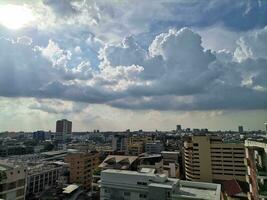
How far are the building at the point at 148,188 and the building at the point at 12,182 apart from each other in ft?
19.9

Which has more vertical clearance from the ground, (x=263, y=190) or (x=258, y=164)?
(x=258, y=164)

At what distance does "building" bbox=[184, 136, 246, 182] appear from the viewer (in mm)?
35844

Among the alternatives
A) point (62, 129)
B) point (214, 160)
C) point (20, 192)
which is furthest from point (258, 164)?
point (62, 129)

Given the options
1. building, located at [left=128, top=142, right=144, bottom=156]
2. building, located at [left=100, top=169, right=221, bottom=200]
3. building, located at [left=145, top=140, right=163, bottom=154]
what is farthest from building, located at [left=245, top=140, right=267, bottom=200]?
building, located at [left=145, top=140, right=163, bottom=154]

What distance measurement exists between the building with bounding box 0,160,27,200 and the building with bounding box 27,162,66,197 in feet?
45.8

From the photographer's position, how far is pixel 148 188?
17.6m

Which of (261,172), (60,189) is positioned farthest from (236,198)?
(60,189)

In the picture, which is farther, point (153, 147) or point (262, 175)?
point (153, 147)

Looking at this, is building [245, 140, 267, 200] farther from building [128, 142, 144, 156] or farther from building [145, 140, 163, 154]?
building [145, 140, 163, 154]

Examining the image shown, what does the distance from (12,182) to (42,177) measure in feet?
60.7

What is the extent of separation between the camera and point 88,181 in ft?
119

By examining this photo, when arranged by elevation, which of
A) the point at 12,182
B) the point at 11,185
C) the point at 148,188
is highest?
the point at 12,182

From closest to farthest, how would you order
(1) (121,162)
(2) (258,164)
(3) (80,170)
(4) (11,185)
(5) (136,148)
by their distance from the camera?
1. (2) (258,164)
2. (4) (11,185)
3. (3) (80,170)
4. (1) (121,162)
5. (5) (136,148)

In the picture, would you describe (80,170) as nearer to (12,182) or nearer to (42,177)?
(42,177)
